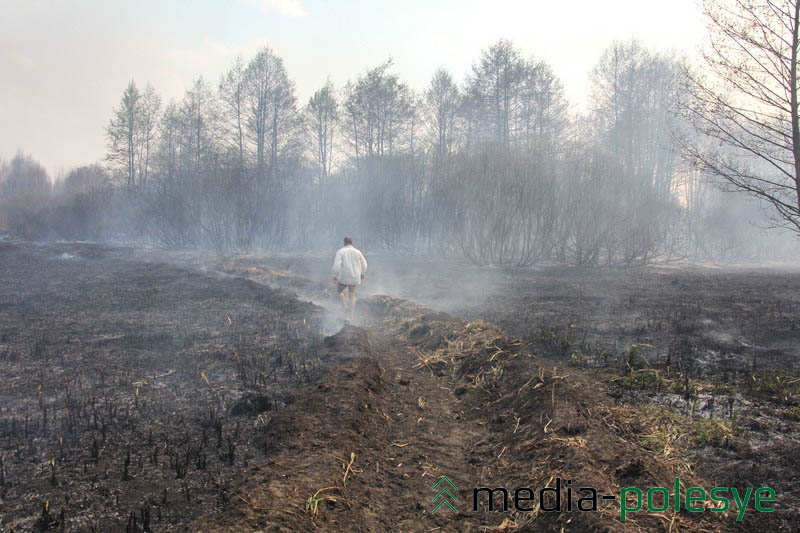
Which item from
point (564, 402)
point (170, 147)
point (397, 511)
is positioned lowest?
point (397, 511)

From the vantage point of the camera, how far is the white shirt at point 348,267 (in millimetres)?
10156

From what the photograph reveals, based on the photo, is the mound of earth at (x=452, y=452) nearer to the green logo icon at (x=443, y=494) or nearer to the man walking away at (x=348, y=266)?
the green logo icon at (x=443, y=494)

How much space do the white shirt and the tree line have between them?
11.5 metres

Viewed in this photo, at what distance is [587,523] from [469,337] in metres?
4.92

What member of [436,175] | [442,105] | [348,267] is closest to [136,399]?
[348,267]

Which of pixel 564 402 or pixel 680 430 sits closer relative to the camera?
pixel 680 430

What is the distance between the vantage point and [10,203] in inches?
1832

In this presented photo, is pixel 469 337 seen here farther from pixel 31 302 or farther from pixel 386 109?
pixel 386 109

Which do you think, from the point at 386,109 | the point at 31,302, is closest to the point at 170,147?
the point at 386,109

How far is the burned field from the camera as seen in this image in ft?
10.7

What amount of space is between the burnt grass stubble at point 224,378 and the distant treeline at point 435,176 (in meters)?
7.09

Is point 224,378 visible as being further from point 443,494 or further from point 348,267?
point 348,267

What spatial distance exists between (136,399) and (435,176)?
19.9 metres

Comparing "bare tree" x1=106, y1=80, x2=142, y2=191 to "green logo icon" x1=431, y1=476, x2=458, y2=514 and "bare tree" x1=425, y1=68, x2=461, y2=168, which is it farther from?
"green logo icon" x1=431, y1=476, x2=458, y2=514
